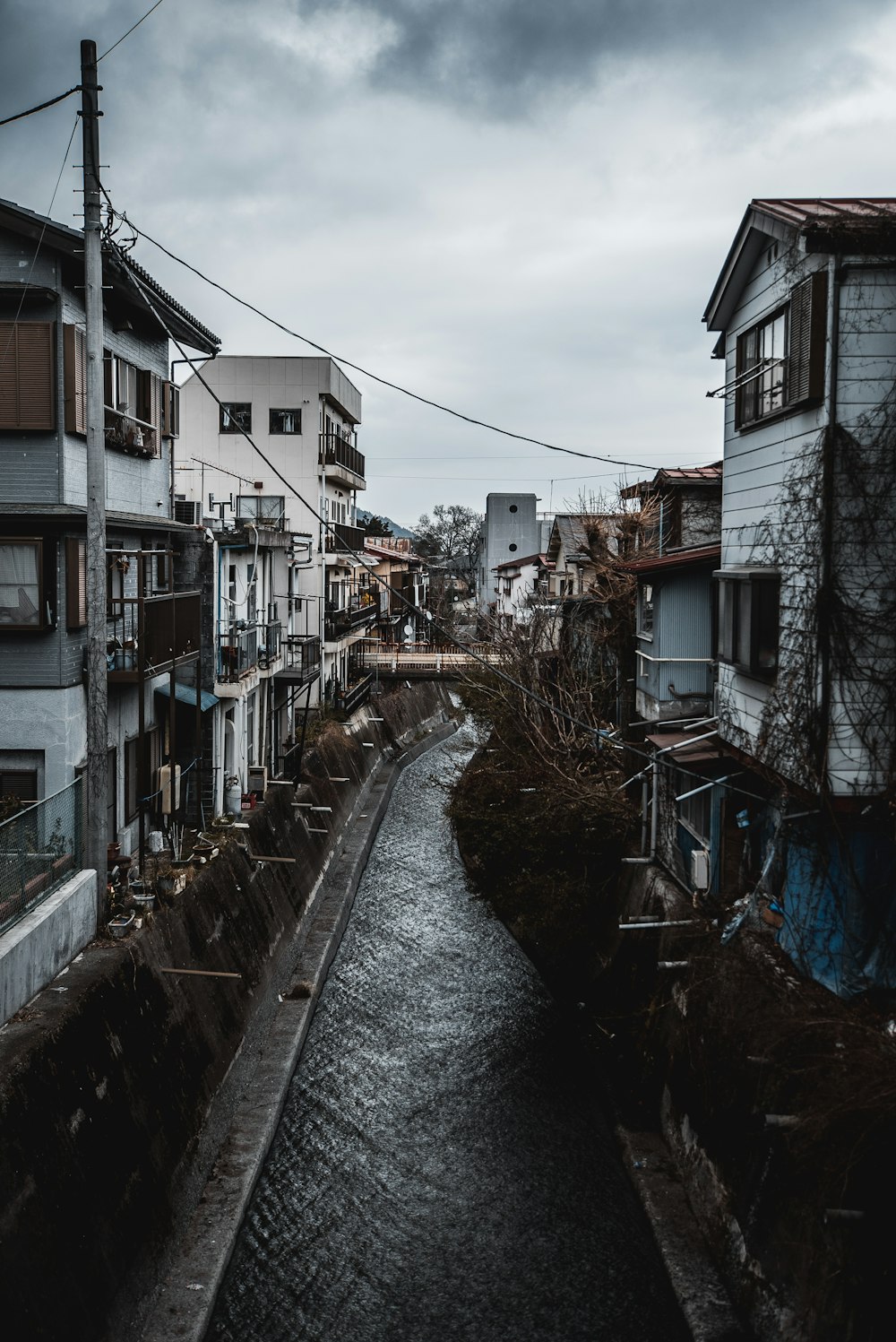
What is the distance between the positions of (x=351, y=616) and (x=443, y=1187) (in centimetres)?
2713

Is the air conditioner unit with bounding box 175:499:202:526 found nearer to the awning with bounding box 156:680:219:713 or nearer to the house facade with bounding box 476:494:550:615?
the awning with bounding box 156:680:219:713

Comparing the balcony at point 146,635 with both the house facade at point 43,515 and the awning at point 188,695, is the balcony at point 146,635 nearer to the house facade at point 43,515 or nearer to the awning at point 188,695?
the house facade at point 43,515

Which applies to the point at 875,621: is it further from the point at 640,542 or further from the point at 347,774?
the point at 347,774

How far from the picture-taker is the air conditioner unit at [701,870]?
48.3 feet

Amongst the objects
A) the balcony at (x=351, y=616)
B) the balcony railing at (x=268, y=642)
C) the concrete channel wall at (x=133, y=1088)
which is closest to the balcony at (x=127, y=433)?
the concrete channel wall at (x=133, y=1088)

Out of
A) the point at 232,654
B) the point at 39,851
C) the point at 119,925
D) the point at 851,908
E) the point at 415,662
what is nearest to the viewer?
the point at 851,908

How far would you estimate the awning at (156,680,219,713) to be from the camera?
18.8 m

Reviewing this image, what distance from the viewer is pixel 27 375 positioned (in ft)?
45.9

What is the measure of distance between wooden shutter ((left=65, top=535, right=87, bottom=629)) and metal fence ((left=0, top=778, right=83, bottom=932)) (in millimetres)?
2799

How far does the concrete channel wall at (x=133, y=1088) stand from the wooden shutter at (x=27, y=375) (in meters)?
6.89

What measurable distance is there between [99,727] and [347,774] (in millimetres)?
20556

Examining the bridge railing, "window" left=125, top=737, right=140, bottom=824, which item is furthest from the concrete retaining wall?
the bridge railing

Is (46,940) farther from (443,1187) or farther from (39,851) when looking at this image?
(443,1187)

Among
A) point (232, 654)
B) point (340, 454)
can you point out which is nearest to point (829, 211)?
point (232, 654)
